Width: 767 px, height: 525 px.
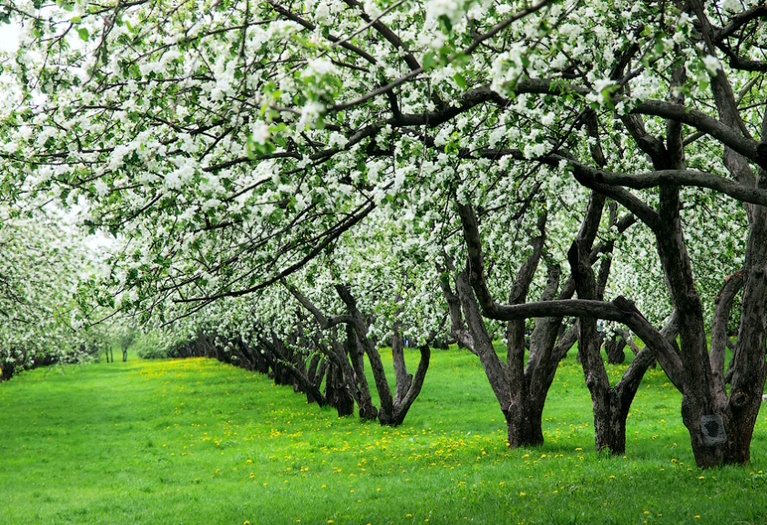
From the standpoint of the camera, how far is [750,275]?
10.2 metres

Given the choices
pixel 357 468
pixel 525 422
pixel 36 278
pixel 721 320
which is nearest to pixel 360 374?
pixel 357 468

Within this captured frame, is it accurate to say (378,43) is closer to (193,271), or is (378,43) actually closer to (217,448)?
(193,271)

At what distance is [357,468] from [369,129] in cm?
1051

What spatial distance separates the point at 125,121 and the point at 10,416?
29.8 m

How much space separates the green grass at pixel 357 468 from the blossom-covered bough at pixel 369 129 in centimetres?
201

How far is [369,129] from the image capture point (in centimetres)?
720

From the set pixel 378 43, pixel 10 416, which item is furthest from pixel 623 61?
pixel 10 416

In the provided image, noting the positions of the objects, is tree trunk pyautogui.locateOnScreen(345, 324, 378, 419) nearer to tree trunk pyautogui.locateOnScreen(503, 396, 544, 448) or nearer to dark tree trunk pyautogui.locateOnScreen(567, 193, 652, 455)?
tree trunk pyautogui.locateOnScreen(503, 396, 544, 448)

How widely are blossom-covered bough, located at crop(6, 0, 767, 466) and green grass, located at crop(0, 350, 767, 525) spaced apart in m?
2.01

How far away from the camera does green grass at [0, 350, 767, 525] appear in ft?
32.3

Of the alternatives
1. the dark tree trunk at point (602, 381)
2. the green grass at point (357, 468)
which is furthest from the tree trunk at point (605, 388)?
the green grass at point (357, 468)

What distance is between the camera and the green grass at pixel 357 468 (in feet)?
32.3

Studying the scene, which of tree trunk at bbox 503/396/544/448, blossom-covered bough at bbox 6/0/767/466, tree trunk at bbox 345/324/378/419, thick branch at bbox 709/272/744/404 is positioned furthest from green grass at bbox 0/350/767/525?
blossom-covered bough at bbox 6/0/767/466

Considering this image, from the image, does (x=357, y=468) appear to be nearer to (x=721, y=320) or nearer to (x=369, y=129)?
(x=721, y=320)
